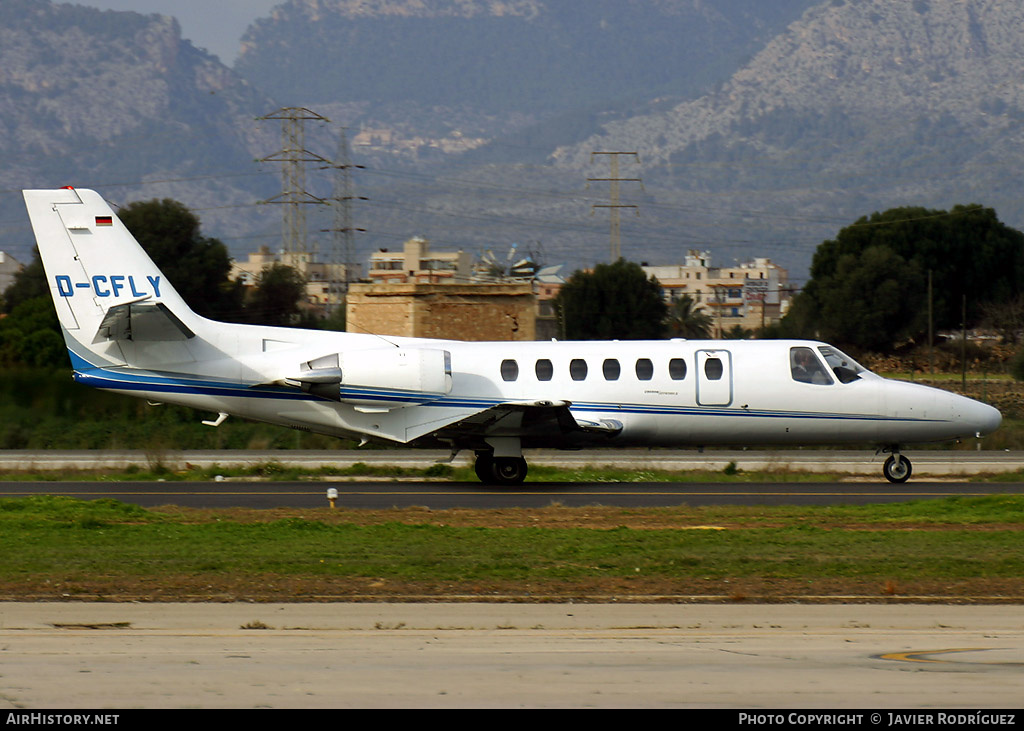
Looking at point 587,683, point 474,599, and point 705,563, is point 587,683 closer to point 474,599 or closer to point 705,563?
point 474,599

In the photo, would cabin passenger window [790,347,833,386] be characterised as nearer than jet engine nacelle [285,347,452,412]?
No

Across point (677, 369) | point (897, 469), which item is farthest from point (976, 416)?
point (677, 369)

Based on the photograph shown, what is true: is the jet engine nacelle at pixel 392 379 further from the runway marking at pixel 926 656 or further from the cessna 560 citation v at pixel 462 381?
the runway marking at pixel 926 656

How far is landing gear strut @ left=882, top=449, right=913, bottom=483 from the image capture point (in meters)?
23.9

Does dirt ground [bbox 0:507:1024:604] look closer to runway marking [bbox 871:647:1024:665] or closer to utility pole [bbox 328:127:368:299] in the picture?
runway marking [bbox 871:647:1024:665]

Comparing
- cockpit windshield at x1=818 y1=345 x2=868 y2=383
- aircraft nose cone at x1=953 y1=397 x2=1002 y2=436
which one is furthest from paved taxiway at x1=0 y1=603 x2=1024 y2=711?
aircraft nose cone at x1=953 y1=397 x2=1002 y2=436

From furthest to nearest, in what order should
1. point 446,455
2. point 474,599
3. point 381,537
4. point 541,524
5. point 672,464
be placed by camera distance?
point 446,455 < point 672,464 < point 541,524 < point 381,537 < point 474,599

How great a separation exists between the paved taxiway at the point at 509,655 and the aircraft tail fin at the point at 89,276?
11222 millimetres

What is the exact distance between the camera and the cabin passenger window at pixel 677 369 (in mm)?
23144

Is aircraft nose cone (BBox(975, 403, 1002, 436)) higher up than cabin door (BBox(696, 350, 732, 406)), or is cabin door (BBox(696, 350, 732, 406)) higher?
cabin door (BBox(696, 350, 732, 406))

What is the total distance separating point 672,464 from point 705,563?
14.7 metres

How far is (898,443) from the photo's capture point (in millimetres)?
24062
